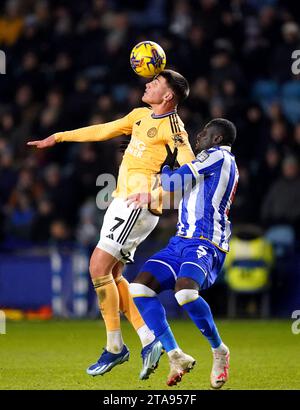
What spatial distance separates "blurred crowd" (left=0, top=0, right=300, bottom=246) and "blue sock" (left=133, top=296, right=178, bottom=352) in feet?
21.9

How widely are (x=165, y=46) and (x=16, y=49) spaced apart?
329 cm

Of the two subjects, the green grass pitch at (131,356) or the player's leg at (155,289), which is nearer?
the player's leg at (155,289)

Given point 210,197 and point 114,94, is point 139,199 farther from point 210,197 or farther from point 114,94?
point 114,94

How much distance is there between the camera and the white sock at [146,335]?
7992mm

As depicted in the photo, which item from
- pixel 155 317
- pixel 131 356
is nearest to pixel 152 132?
pixel 155 317

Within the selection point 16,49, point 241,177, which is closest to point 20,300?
point 241,177

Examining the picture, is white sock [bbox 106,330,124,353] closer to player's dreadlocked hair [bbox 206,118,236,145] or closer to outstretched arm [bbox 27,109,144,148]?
outstretched arm [bbox 27,109,144,148]

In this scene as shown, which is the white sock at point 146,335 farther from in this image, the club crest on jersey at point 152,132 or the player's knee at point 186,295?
the club crest on jersey at point 152,132

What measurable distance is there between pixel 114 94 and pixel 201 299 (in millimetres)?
9780

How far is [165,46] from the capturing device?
1587cm

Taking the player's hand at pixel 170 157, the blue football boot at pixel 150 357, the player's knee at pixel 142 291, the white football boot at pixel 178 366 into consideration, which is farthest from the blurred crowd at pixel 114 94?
the white football boot at pixel 178 366

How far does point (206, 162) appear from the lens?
7520mm

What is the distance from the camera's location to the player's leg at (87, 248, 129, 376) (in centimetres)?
816

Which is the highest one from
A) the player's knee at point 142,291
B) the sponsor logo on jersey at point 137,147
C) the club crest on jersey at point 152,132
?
the club crest on jersey at point 152,132
